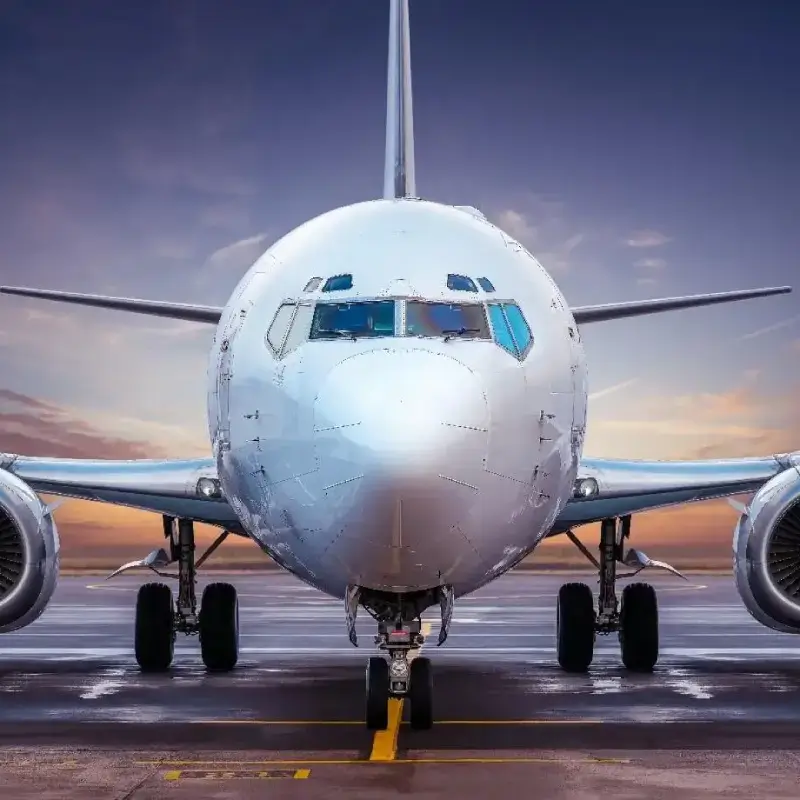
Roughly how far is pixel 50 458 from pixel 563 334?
6876 mm

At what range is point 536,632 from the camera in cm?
2414

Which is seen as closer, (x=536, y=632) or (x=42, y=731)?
(x=42, y=731)

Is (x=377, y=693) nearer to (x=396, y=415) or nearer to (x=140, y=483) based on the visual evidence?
(x=396, y=415)

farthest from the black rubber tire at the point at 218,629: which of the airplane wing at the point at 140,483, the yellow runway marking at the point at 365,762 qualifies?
the yellow runway marking at the point at 365,762

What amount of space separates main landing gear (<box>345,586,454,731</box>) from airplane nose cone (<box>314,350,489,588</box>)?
1.02 m

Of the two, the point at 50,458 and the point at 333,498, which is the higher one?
the point at 50,458

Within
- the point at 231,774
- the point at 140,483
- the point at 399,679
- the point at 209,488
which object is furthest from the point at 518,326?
the point at 140,483

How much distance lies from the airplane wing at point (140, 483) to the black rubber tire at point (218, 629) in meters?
1.34

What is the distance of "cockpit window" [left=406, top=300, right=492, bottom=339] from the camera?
34.4 feet

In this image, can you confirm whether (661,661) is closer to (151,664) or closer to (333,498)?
(151,664)

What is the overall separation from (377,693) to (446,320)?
2782 mm

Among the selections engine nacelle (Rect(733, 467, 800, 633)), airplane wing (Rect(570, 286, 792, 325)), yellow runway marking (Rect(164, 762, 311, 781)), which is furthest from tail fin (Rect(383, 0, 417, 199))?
yellow runway marking (Rect(164, 762, 311, 781))

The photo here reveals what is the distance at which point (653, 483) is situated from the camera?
598 inches

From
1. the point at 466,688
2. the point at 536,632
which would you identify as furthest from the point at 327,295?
the point at 536,632
